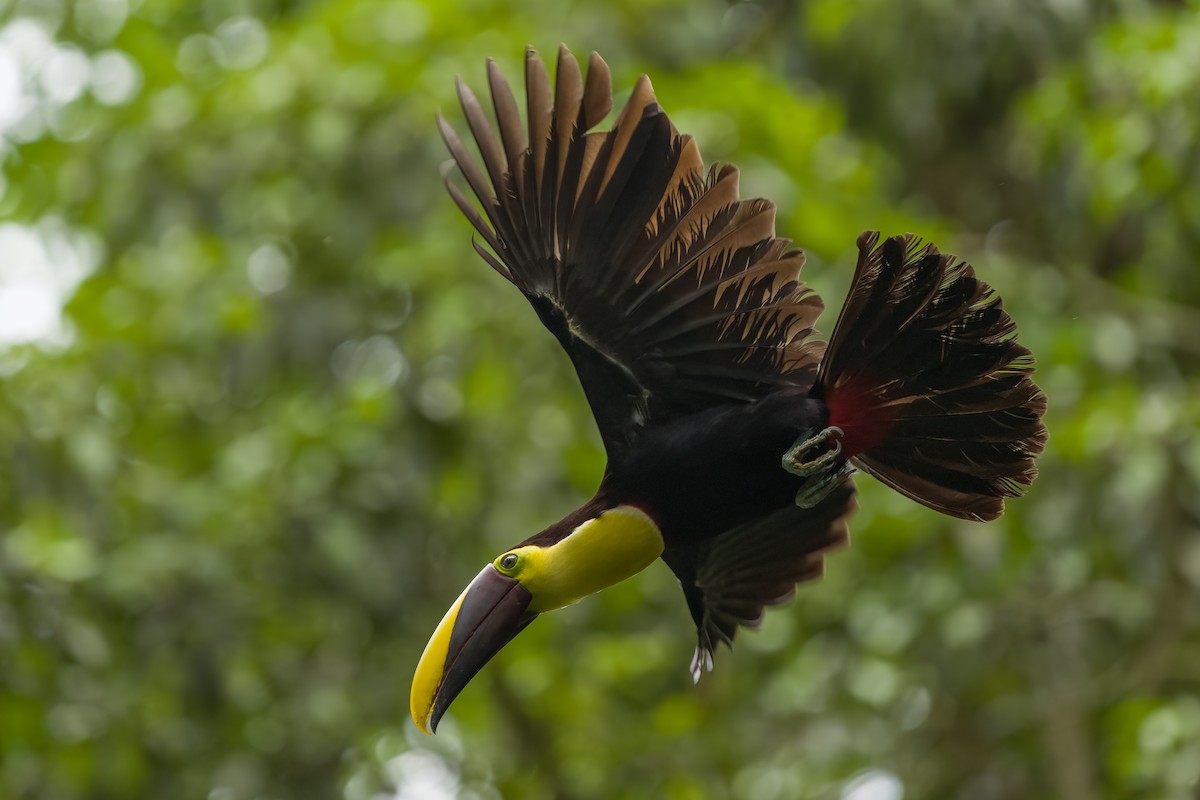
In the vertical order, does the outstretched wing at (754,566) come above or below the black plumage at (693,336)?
below

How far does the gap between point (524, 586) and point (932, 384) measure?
2.55ft

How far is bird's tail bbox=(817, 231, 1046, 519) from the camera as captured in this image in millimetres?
2541

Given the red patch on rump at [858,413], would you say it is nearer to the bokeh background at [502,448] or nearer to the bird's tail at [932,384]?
the bird's tail at [932,384]

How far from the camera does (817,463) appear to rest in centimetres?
265

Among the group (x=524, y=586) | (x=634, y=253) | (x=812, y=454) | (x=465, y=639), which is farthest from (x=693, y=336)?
(x=465, y=639)

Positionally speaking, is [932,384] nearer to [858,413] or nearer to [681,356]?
[858,413]

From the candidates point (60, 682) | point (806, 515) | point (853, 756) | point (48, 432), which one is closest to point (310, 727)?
point (60, 682)

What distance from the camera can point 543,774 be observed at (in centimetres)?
580

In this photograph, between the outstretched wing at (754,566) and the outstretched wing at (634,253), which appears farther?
the outstretched wing at (754,566)

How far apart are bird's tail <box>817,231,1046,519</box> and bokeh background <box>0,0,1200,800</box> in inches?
58.6

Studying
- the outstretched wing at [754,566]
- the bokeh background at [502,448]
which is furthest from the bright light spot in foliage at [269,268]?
the outstretched wing at [754,566]

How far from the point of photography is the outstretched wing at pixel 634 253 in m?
2.67

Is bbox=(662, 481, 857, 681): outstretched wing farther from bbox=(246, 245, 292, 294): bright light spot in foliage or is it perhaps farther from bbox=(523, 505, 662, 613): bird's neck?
bbox=(246, 245, 292, 294): bright light spot in foliage

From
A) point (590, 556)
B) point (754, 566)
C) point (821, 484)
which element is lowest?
point (754, 566)
